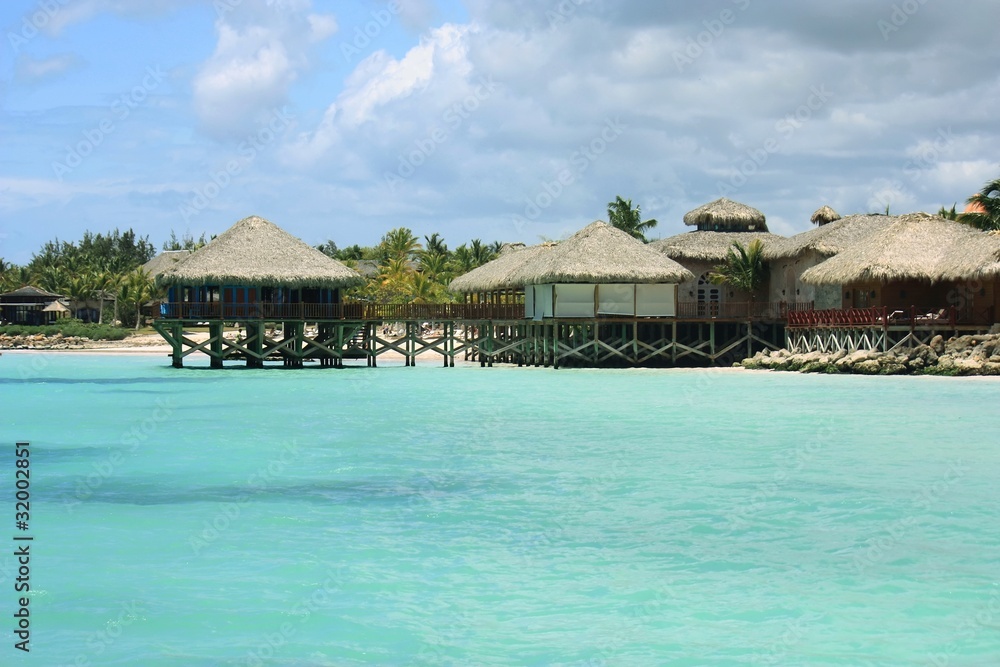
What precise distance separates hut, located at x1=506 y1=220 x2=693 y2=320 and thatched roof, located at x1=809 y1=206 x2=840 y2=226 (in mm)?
9243

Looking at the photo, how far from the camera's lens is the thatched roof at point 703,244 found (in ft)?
150

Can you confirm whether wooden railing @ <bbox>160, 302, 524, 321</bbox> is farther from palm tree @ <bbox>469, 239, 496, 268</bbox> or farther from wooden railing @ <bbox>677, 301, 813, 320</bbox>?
palm tree @ <bbox>469, 239, 496, 268</bbox>

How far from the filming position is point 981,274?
3269cm

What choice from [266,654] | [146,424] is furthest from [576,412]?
[266,654]

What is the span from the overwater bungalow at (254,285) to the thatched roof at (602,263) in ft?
22.4

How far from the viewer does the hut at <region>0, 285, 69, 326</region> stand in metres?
75.6

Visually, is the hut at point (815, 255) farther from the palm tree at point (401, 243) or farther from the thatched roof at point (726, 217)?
the palm tree at point (401, 243)

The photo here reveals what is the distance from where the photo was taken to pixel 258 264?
41031mm

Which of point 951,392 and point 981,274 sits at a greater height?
point 981,274

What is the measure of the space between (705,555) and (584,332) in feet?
96.7

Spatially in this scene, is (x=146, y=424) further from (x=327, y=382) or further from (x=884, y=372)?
(x=884, y=372)

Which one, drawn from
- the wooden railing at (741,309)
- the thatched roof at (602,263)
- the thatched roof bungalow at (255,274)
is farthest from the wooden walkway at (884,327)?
the thatched roof bungalow at (255,274)

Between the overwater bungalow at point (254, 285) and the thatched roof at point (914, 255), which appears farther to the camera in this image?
the overwater bungalow at point (254, 285)

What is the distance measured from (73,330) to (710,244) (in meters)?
38.0
